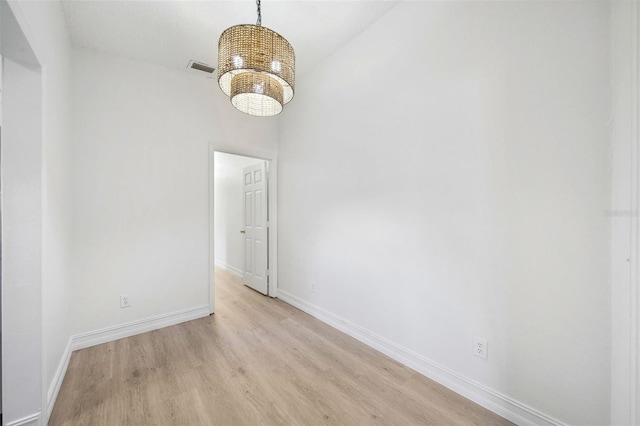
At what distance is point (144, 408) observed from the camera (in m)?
1.65

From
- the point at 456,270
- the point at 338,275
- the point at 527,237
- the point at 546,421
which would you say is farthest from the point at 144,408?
the point at 527,237

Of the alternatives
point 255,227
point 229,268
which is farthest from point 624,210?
point 229,268

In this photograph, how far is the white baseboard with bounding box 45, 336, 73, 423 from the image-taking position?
161cm

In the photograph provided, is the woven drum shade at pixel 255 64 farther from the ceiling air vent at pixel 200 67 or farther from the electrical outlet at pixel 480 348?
the electrical outlet at pixel 480 348

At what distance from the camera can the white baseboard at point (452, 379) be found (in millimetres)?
1511

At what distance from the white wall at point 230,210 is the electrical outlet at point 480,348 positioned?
376 centimetres

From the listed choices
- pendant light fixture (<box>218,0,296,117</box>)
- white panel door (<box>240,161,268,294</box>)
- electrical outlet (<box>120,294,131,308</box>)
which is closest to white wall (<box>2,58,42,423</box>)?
pendant light fixture (<box>218,0,296,117</box>)

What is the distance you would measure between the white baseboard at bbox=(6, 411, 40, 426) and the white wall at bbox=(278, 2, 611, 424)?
222cm

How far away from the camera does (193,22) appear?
7.32 ft

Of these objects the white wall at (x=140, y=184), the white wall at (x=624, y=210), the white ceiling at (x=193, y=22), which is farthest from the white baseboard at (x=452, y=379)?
the white ceiling at (x=193, y=22)

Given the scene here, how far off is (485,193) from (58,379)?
3.24 metres

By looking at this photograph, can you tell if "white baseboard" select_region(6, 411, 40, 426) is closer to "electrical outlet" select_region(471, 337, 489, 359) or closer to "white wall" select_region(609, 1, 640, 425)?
"electrical outlet" select_region(471, 337, 489, 359)

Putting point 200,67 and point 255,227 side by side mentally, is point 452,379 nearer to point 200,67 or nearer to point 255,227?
point 255,227

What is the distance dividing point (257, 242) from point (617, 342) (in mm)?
3596
